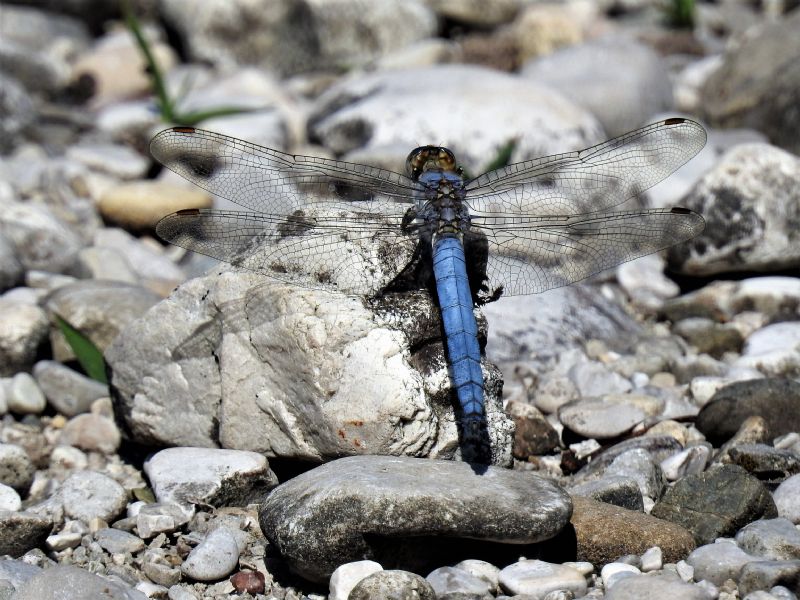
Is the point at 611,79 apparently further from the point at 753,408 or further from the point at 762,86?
the point at 753,408

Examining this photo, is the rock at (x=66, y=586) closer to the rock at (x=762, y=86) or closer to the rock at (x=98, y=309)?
the rock at (x=98, y=309)

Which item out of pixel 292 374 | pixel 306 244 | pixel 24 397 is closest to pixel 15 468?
pixel 24 397

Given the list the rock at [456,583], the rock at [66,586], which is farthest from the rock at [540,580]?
the rock at [66,586]

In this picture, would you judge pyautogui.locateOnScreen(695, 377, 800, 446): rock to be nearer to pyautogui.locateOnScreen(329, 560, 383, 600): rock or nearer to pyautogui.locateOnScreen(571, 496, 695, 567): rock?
pyautogui.locateOnScreen(571, 496, 695, 567): rock

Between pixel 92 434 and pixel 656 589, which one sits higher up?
pixel 92 434

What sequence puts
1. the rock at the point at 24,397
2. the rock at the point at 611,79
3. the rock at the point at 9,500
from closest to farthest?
1. the rock at the point at 9,500
2. the rock at the point at 24,397
3. the rock at the point at 611,79
